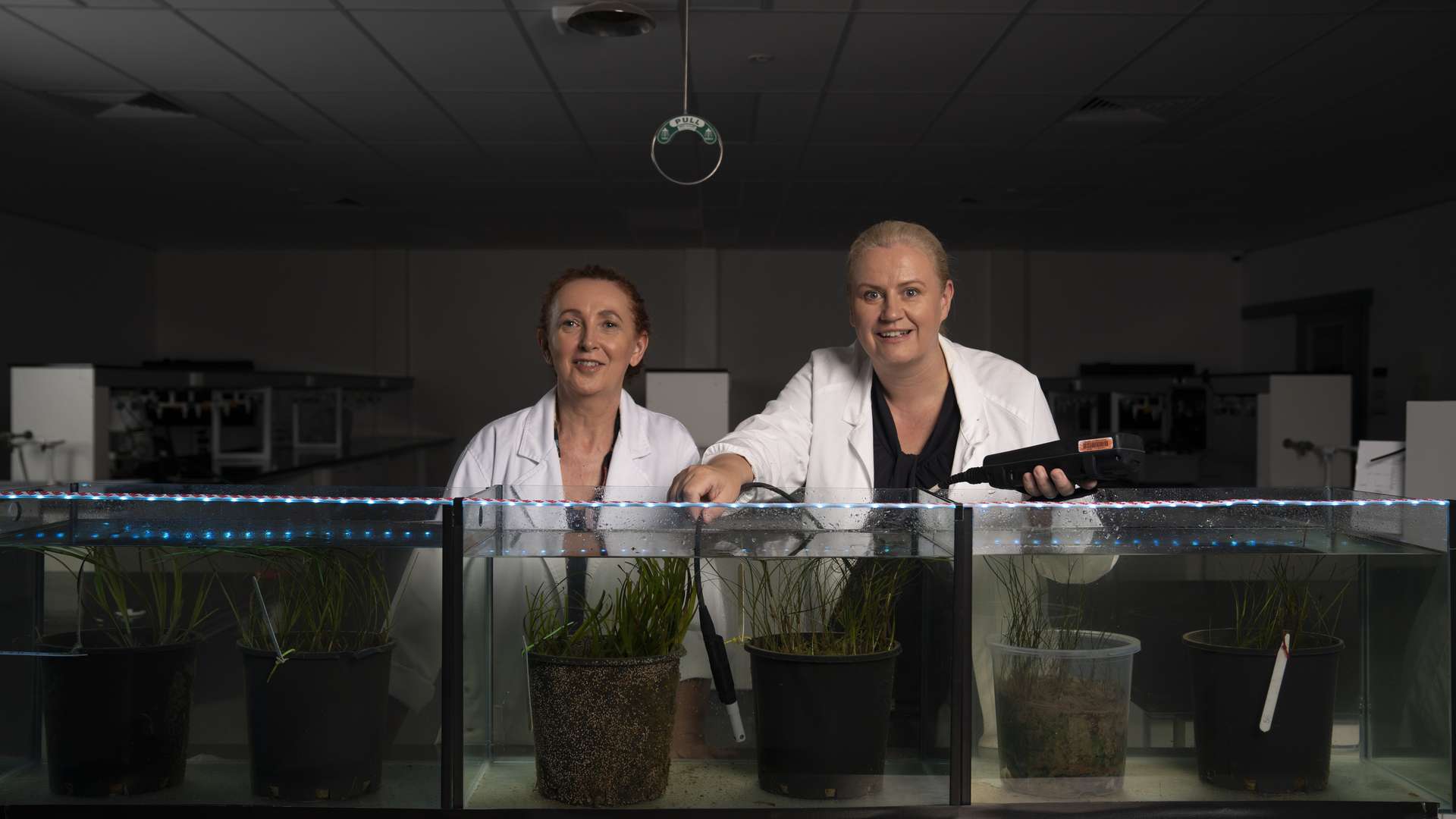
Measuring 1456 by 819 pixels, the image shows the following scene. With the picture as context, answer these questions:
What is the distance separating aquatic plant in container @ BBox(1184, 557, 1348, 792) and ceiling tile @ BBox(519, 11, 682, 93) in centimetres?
338

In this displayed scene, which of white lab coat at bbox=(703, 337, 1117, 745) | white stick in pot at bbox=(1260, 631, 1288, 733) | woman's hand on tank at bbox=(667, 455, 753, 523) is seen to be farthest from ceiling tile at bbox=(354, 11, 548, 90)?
white stick in pot at bbox=(1260, 631, 1288, 733)

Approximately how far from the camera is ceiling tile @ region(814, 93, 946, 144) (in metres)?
5.22

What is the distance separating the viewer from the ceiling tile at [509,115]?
5.25 metres

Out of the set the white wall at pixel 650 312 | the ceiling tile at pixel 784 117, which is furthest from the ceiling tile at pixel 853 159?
the white wall at pixel 650 312

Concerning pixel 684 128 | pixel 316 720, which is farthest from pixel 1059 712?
pixel 684 128

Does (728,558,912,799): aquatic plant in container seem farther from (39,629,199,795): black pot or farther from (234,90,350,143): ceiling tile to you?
(234,90,350,143): ceiling tile

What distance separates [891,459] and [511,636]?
94 centimetres

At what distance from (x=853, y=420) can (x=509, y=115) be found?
4.11 metres

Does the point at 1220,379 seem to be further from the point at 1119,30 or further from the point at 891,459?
the point at 891,459

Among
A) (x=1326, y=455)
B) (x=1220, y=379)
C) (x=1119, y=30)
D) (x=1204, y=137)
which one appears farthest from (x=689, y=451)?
(x=1220, y=379)

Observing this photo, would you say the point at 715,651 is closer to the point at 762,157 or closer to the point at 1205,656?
the point at 1205,656

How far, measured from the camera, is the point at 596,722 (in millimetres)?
1146

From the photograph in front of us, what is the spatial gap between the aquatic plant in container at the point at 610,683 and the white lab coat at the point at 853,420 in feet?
2.26

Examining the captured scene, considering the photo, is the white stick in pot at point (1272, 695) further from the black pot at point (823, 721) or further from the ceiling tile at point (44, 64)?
the ceiling tile at point (44, 64)
